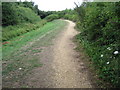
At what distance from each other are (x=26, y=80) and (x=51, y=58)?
2.10 metres

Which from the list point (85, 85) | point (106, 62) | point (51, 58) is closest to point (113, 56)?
point (106, 62)

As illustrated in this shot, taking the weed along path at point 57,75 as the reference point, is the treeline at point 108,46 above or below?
above

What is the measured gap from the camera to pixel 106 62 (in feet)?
13.3

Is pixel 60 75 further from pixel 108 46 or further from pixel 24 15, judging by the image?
pixel 24 15

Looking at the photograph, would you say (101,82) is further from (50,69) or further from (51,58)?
(51,58)

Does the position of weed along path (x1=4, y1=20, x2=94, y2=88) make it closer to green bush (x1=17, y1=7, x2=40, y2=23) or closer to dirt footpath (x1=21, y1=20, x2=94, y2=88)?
dirt footpath (x1=21, y1=20, x2=94, y2=88)

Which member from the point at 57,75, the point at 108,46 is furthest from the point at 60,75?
the point at 108,46

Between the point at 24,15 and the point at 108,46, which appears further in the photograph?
the point at 24,15

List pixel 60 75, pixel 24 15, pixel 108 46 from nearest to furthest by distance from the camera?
pixel 60 75, pixel 108 46, pixel 24 15

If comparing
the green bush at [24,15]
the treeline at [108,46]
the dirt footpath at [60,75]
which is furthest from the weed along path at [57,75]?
the green bush at [24,15]

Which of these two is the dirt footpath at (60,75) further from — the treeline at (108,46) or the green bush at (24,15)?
the green bush at (24,15)

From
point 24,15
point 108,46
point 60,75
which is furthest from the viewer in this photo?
point 24,15

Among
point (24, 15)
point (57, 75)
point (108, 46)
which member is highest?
point (24, 15)

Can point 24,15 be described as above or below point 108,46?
above
